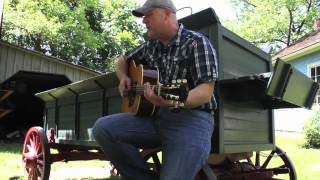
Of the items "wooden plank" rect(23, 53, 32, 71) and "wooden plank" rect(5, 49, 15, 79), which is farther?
"wooden plank" rect(23, 53, 32, 71)

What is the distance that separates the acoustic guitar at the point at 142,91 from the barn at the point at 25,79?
12.5 m

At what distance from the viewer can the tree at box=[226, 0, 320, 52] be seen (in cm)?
3028

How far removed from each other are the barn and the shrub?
307 inches

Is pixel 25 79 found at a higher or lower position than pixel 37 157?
higher

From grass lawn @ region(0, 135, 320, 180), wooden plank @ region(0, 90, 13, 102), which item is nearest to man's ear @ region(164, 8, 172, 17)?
grass lawn @ region(0, 135, 320, 180)

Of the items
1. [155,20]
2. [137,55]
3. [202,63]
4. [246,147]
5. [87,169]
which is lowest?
[87,169]

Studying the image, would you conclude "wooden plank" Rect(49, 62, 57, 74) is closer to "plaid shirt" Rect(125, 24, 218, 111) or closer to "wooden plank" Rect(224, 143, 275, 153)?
"wooden plank" Rect(224, 143, 275, 153)

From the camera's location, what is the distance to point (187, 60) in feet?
11.0

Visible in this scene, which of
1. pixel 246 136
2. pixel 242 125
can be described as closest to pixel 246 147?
pixel 246 136

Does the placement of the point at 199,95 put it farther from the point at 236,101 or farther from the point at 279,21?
the point at 279,21

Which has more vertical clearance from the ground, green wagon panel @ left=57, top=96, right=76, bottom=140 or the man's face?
the man's face

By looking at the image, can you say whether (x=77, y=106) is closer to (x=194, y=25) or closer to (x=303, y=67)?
(x=194, y=25)

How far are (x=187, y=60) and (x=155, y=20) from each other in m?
0.40

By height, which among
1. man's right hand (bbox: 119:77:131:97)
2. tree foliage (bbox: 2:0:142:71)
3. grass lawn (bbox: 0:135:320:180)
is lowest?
grass lawn (bbox: 0:135:320:180)
